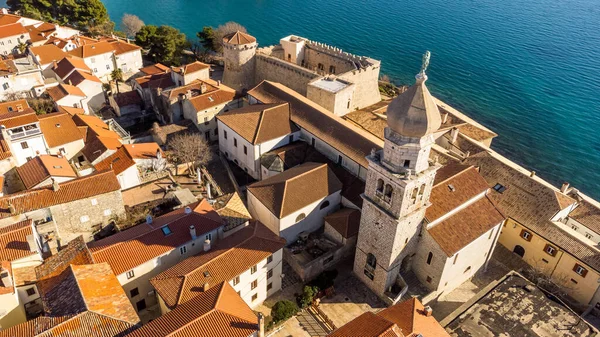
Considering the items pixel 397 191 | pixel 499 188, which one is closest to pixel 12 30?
pixel 397 191

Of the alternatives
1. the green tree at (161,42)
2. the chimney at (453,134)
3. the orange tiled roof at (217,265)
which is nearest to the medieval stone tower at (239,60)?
the green tree at (161,42)

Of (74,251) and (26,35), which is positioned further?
(26,35)

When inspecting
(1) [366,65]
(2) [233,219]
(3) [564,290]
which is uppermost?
(1) [366,65]

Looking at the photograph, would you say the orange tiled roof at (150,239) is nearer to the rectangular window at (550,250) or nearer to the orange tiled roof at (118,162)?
the orange tiled roof at (118,162)

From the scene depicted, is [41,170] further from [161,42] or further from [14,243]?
[161,42]

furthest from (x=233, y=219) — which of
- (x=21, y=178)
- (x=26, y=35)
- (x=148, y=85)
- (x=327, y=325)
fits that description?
(x=26, y=35)

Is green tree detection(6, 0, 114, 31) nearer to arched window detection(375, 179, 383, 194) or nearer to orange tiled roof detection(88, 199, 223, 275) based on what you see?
orange tiled roof detection(88, 199, 223, 275)

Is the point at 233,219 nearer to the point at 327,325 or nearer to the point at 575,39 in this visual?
the point at 327,325

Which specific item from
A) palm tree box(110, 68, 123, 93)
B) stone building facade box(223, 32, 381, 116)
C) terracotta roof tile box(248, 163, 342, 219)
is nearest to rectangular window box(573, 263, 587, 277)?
terracotta roof tile box(248, 163, 342, 219)
